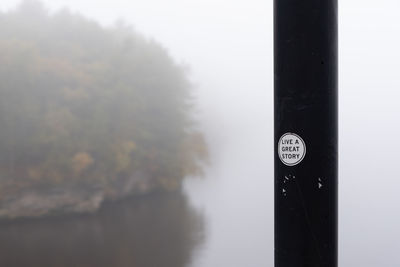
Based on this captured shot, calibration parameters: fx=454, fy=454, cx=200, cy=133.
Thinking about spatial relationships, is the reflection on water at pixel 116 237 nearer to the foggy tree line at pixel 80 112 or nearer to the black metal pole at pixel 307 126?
the foggy tree line at pixel 80 112

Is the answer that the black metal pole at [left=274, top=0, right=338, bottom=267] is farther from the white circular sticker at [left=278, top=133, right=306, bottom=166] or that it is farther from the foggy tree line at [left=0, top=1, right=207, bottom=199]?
the foggy tree line at [left=0, top=1, right=207, bottom=199]

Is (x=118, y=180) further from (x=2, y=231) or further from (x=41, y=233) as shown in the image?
(x=2, y=231)

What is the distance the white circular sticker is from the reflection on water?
537 centimetres

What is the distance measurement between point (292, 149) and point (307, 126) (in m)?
0.08

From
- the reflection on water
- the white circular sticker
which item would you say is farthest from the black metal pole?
the reflection on water

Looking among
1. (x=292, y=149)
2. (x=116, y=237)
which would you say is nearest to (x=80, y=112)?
(x=116, y=237)

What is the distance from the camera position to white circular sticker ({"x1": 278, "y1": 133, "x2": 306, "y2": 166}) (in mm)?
1264

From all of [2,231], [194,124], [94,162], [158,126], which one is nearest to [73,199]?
[94,162]

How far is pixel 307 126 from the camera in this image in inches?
49.6

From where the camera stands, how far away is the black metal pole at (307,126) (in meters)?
1.24

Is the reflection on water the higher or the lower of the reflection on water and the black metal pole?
the lower

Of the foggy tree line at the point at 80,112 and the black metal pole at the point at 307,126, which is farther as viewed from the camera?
the foggy tree line at the point at 80,112

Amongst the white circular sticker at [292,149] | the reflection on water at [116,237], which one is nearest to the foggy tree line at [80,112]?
the reflection on water at [116,237]

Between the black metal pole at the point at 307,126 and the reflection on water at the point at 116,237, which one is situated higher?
the black metal pole at the point at 307,126
